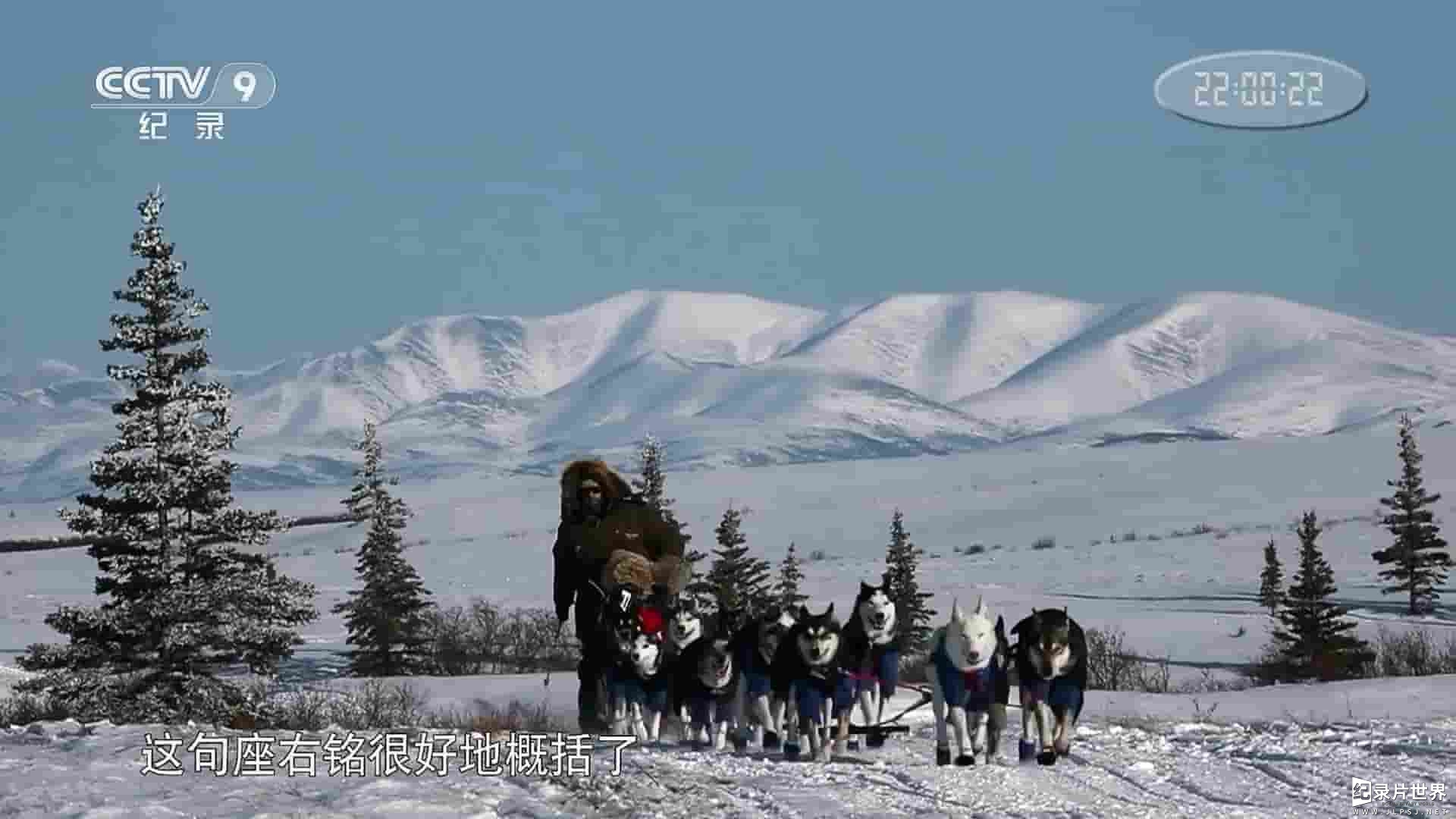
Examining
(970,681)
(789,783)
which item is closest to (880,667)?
(970,681)

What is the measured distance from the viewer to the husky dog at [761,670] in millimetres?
13062

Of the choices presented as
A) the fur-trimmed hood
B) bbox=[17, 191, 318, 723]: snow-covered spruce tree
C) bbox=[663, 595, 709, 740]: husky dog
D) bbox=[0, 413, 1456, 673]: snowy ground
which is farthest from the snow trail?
bbox=[0, 413, 1456, 673]: snowy ground

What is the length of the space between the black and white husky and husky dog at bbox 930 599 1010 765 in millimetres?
1507

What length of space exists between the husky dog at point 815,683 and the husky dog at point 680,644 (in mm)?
924

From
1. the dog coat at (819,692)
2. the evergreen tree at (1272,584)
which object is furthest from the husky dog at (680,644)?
the evergreen tree at (1272,584)

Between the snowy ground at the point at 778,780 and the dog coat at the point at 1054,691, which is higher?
the dog coat at the point at 1054,691

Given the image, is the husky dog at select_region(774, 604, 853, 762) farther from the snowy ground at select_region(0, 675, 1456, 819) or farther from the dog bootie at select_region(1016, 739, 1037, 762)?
the dog bootie at select_region(1016, 739, 1037, 762)

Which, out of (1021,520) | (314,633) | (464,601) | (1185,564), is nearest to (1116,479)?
(1021,520)

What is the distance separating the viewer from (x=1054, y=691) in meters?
12.4

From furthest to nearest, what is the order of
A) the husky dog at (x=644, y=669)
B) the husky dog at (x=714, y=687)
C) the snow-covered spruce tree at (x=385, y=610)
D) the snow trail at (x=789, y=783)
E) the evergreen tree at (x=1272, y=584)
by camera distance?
the evergreen tree at (x=1272, y=584) < the snow-covered spruce tree at (x=385, y=610) < the husky dog at (x=644, y=669) < the husky dog at (x=714, y=687) < the snow trail at (x=789, y=783)

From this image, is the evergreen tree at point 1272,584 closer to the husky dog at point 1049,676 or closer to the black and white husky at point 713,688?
the black and white husky at point 713,688

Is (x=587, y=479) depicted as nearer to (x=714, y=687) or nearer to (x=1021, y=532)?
(x=714, y=687)

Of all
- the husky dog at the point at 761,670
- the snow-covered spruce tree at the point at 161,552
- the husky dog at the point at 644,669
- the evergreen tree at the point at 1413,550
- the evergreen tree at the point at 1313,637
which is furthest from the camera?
the evergreen tree at the point at 1413,550

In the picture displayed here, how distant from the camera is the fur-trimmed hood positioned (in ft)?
47.7
